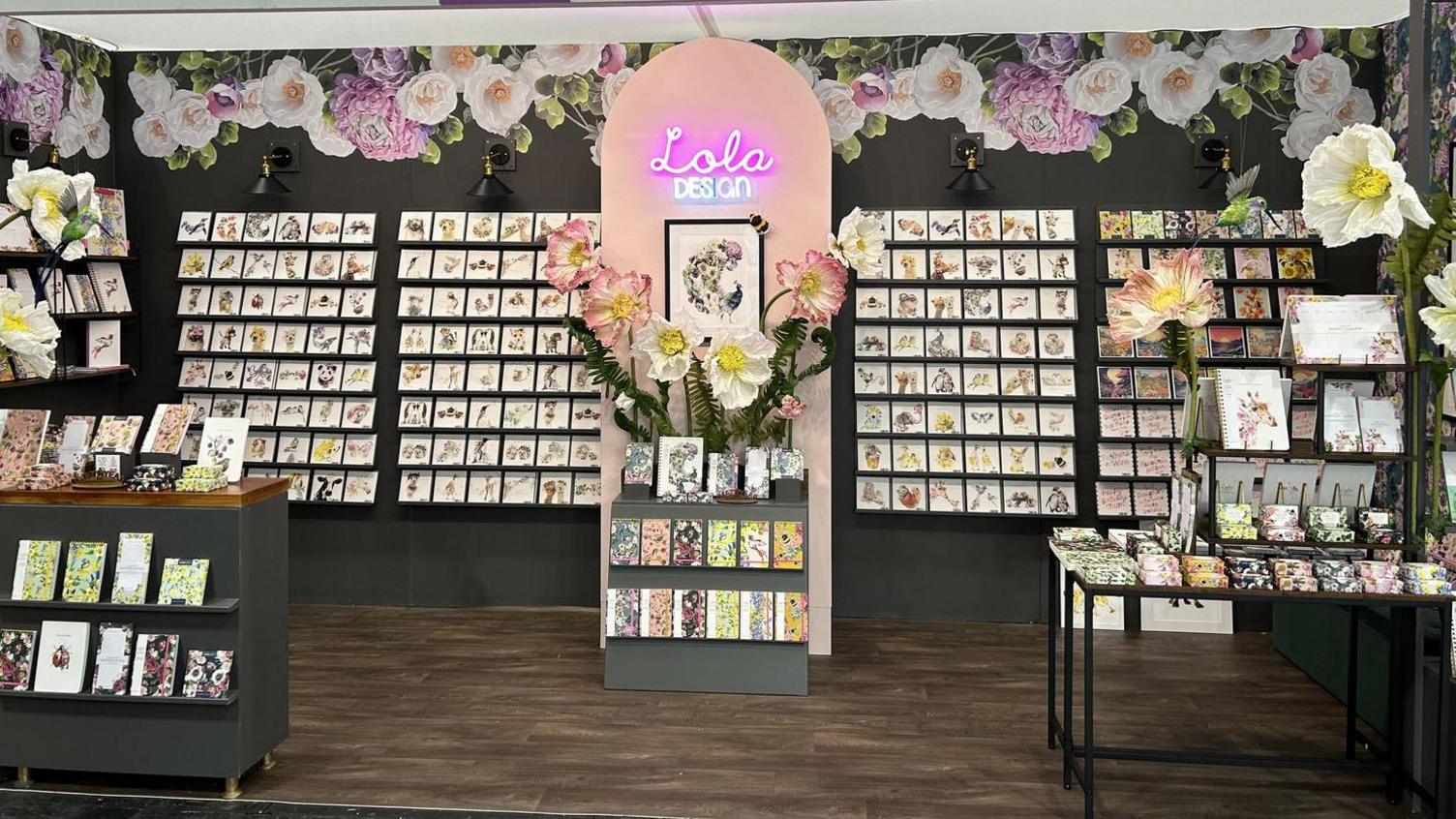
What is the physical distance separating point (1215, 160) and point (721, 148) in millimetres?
2684

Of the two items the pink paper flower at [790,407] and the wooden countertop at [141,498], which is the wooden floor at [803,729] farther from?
the pink paper flower at [790,407]

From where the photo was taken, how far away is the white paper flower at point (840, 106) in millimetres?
6660

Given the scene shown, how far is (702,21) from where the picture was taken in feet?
21.1

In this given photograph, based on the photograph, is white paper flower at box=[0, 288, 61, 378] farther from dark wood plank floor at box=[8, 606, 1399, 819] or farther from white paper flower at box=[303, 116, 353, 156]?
white paper flower at box=[303, 116, 353, 156]

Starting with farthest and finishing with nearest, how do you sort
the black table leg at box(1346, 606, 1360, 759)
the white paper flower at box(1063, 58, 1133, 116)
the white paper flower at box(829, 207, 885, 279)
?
the white paper flower at box(1063, 58, 1133, 116)
the white paper flower at box(829, 207, 885, 279)
the black table leg at box(1346, 606, 1360, 759)

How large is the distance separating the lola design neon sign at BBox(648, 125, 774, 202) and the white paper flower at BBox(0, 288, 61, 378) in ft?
10.4

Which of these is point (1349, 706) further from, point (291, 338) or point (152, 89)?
point (152, 89)

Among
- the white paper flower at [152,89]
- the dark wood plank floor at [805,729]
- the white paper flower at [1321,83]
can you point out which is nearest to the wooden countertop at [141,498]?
the dark wood plank floor at [805,729]

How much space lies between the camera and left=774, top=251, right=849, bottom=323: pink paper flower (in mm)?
5648

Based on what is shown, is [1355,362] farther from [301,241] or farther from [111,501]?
[301,241]

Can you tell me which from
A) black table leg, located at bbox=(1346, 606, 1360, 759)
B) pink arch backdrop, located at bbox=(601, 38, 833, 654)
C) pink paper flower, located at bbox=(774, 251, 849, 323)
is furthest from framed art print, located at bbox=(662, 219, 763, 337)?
black table leg, located at bbox=(1346, 606, 1360, 759)

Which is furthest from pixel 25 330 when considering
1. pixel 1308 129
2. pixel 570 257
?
pixel 1308 129

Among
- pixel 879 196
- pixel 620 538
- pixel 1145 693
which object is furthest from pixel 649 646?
pixel 879 196

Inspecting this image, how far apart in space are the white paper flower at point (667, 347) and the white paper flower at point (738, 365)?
0.12 meters
